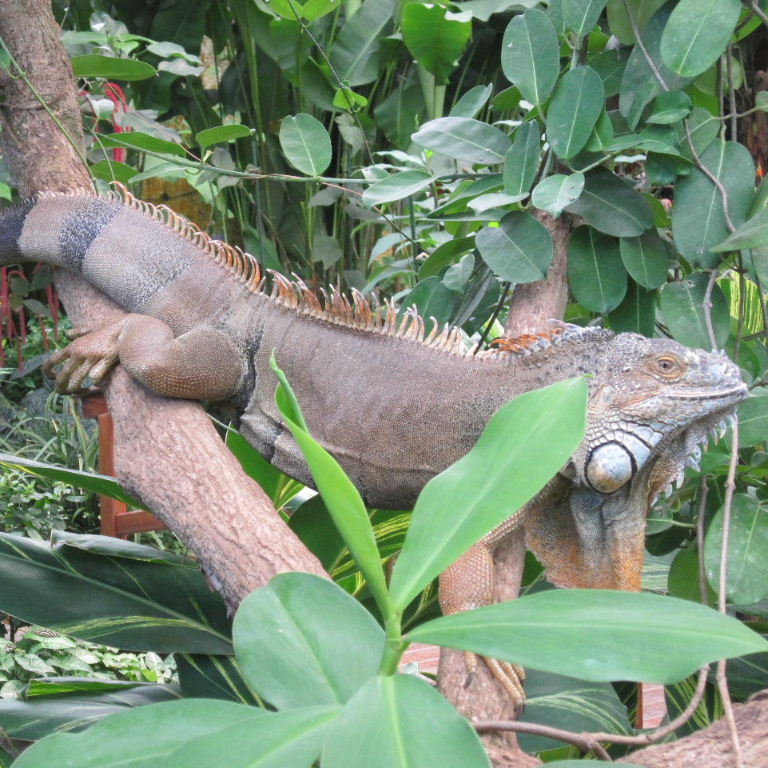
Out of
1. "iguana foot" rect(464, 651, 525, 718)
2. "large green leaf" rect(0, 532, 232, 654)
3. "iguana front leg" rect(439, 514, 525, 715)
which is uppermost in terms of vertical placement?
"iguana front leg" rect(439, 514, 525, 715)

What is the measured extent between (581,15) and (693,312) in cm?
66

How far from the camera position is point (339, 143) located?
5898mm

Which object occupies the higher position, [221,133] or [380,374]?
[221,133]

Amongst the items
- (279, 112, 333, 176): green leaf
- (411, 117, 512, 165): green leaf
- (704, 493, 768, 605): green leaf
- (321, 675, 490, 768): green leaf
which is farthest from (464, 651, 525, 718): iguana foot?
(279, 112, 333, 176): green leaf

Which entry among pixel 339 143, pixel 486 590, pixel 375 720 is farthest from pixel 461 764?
pixel 339 143

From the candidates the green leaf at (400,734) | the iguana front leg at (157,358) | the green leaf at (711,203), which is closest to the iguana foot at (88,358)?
the iguana front leg at (157,358)

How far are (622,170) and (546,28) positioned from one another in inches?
25.8

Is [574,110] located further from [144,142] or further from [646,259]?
[144,142]

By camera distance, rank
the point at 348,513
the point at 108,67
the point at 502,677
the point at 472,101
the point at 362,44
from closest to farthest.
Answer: the point at 348,513 → the point at 502,677 → the point at 472,101 → the point at 108,67 → the point at 362,44

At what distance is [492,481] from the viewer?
2.98ft

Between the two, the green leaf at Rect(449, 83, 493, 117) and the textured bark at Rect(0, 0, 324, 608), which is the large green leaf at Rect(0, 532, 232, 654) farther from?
the green leaf at Rect(449, 83, 493, 117)

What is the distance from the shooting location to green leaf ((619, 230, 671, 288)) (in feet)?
6.36

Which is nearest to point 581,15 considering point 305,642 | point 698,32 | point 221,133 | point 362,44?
point 698,32

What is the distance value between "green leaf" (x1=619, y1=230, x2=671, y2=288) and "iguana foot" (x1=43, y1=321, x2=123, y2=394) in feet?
3.78
